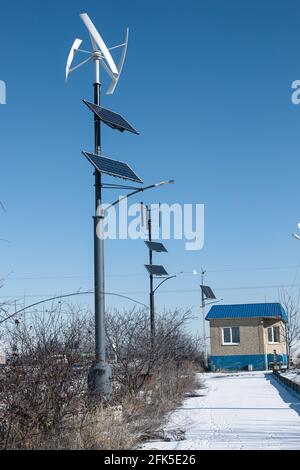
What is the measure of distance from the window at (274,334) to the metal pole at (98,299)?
119ft

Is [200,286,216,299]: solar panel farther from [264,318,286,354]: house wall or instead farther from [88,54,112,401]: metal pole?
[88,54,112,401]: metal pole

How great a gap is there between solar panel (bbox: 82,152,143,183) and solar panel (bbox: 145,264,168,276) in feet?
29.6

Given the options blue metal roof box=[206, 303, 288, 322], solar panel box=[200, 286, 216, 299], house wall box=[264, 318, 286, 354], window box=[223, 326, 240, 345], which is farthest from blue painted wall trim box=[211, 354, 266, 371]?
solar panel box=[200, 286, 216, 299]

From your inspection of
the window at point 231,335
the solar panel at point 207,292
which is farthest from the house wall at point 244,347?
the solar panel at point 207,292

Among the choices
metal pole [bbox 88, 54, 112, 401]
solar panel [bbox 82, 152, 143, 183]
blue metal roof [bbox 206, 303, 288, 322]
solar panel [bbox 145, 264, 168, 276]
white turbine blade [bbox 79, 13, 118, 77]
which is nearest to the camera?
metal pole [bbox 88, 54, 112, 401]

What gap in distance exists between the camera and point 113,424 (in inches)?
375

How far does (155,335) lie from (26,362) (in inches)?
341

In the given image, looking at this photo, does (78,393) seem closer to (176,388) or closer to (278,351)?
(176,388)

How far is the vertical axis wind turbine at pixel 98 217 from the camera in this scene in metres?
10.9

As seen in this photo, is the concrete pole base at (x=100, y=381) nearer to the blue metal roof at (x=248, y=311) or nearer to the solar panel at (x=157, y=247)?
the solar panel at (x=157, y=247)

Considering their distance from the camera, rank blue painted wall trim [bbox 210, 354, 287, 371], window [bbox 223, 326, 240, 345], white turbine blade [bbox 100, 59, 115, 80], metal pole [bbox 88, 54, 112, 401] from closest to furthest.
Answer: metal pole [bbox 88, 54, 112, 401] → white turbine blade [bbox 100, 59, 115, 80] → blue painted wall trim [bbox 210, 354, 287, 371] → window [bbox 223, 326, 240, 345]

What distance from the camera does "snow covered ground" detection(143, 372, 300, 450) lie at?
10133mm

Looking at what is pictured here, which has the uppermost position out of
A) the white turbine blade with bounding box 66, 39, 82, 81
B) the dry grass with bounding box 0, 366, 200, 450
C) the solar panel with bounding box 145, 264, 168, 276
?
the white turbine blade with bounding box 66, 39, 82, 81
